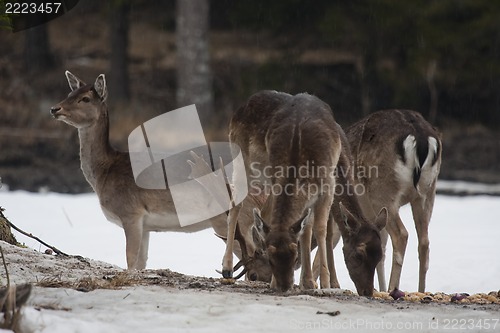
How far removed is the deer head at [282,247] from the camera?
7535 mm

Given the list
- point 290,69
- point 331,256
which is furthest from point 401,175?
point 290,69

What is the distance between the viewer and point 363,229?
27.2 feet

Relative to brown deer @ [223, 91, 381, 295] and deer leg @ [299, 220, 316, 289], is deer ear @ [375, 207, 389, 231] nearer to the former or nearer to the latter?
brown deer @ [223, 91, 381, 295]

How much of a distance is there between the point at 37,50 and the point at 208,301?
2128 cm

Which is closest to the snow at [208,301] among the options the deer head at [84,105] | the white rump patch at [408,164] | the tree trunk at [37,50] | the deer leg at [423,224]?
the deer leg at [423,224]

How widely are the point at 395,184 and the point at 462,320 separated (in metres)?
3.56

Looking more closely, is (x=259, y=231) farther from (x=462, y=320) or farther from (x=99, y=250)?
(x=99, y=250)

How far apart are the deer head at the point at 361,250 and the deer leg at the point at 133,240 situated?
3.00 meters

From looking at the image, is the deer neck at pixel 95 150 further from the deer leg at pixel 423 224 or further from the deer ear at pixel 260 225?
the deer ear at pixel 260 225

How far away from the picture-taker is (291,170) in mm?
7965

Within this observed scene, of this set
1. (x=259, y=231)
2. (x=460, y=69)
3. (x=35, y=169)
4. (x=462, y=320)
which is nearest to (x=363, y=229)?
(x=259, y=231)

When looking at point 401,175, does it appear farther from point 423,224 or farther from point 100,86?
point 100,86

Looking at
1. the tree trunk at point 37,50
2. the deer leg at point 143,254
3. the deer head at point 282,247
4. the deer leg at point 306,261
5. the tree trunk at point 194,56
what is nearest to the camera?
the deer head at point 282,247

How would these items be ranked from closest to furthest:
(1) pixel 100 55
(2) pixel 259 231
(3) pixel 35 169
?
1. (2) pixel 259 231
2. (3) pixel 35 169
3. (1) pixel 100 55
